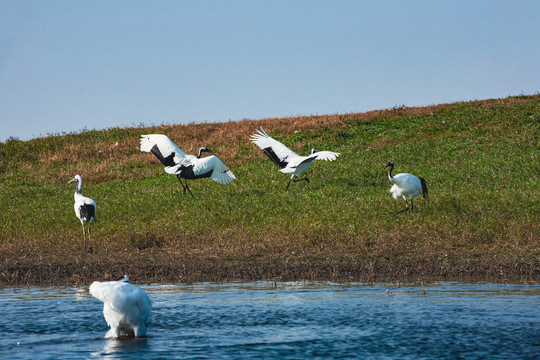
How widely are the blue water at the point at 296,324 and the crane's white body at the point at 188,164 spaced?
8409mm

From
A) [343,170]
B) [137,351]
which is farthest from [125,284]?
[343,170]

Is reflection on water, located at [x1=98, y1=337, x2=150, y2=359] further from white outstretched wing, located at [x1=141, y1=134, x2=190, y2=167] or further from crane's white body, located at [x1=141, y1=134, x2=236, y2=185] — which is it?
white outstretched wing, located at [x1=141, y1=134, x2=190, y2=167]

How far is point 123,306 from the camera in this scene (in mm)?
7879

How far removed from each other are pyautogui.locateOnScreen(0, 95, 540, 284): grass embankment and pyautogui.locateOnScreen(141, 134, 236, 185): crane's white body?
822 millimetres

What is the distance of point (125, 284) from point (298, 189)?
13214 millimetres

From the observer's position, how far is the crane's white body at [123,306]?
25.8 feet

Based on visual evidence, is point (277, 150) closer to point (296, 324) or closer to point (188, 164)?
point (188, 164)

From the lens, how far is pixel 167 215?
1808 cm

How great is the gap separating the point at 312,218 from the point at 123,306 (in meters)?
8.84

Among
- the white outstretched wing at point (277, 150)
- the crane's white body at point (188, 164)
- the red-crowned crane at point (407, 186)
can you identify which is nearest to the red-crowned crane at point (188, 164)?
the crane's white body at point (188, 164)

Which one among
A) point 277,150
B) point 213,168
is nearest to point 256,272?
point 213,168

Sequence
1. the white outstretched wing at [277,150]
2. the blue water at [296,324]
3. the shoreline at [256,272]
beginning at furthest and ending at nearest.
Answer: the white outstretched wing at [277,150] < the shoreline at [256,272] < the blue water at [296,324]

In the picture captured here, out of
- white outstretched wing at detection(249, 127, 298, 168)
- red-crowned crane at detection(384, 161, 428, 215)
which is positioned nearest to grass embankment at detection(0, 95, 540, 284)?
red-crowned crane at detection(384, 161, 428, 215)

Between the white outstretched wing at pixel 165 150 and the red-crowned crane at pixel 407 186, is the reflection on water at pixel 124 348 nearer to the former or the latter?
the red-crowned crane at pixel 407 186
